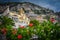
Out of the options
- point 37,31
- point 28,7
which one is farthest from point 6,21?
point 37,31

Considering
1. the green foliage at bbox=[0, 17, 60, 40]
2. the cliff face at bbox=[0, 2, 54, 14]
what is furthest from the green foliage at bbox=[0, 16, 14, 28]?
the cliff face at bbox=[0, 2, 54, 14]

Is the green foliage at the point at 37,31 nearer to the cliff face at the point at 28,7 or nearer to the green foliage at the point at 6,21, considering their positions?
the green foliage at the point at 6,21

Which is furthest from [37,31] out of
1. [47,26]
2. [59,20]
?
[59,20]

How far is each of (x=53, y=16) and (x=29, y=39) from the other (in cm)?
97

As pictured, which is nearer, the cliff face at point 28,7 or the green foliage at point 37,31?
the green foliage at point 37,31

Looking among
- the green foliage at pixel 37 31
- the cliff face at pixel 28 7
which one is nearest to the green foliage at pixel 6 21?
the green foliage at pixel 37 31

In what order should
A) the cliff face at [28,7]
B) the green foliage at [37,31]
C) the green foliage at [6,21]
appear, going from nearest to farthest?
the green foliage at [37,31] < the green foliage at [6,21] < the cliff face at [28,7]

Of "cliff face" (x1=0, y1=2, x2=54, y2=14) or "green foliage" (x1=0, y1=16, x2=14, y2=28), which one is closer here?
"green foliage" (x1=0, y1=16, x2=14, y2=28)

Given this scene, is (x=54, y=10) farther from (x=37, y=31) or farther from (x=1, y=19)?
(x=1, y=19)

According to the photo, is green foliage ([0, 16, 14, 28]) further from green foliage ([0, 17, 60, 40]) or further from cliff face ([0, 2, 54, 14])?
cliff face ([0, 2, 54, 14])

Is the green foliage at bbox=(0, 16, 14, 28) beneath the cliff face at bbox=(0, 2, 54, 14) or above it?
beneath

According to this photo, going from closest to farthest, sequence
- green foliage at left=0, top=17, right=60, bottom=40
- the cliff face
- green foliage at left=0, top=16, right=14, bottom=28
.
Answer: green foliage at left=0, top=17, right=60, bottom=40 → green foliage at left=0, top=16, right=14, bottom=28 → the cliff face

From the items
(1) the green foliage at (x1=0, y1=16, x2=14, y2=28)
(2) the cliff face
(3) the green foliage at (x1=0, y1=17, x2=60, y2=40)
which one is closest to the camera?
(3) the green foliage at (x1=0, y1=17, x2=60, y2=40)

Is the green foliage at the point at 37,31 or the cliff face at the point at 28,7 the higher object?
the cliff face at the point at 28,7
